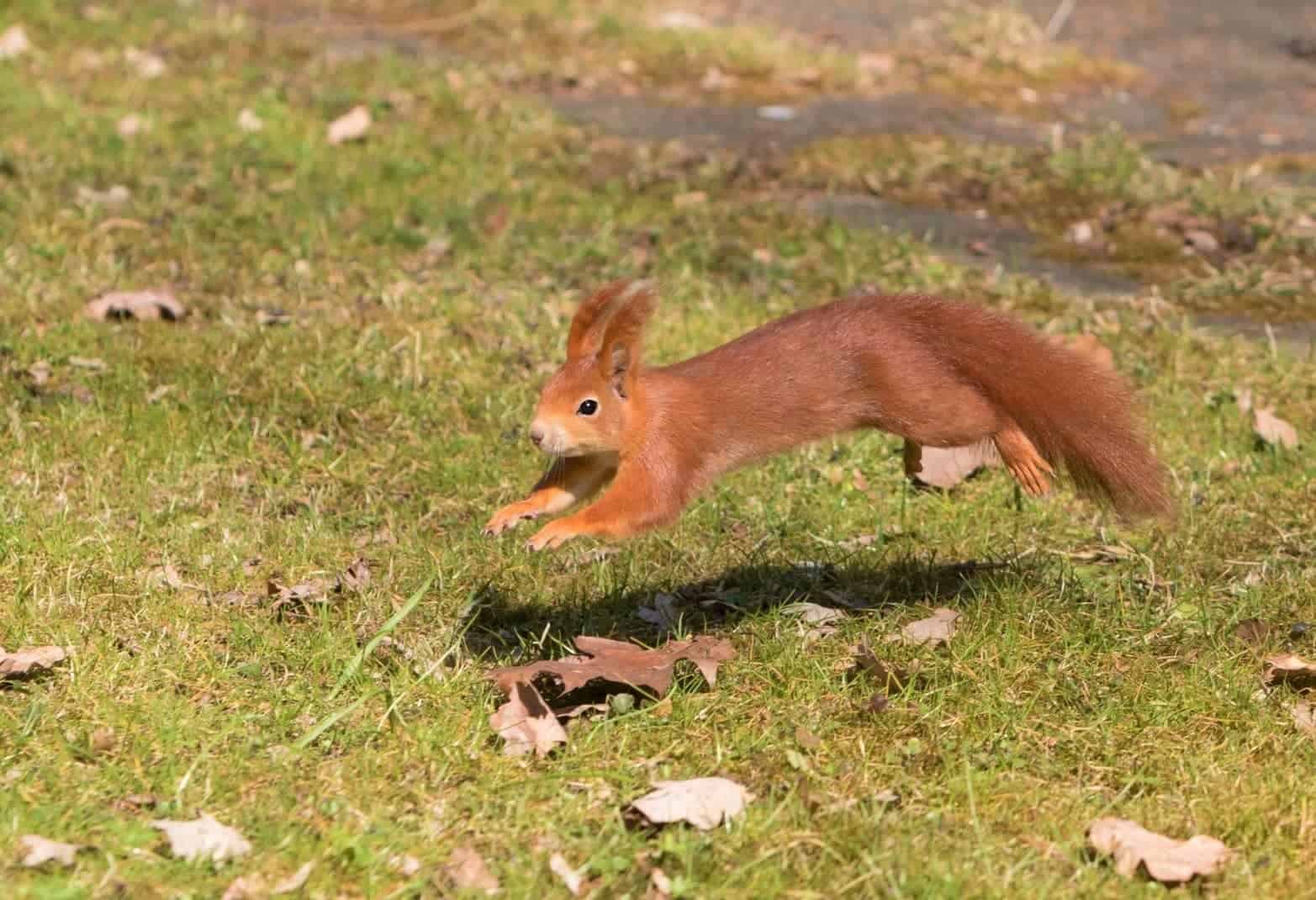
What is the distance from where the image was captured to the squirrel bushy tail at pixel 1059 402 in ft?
11.7

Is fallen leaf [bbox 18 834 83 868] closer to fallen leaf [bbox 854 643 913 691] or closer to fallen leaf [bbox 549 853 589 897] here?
fallen leaf [bbox 549 853 589 897]

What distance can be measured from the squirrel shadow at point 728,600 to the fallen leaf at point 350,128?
12.4 feet

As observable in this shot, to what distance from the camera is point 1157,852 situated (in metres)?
2.88

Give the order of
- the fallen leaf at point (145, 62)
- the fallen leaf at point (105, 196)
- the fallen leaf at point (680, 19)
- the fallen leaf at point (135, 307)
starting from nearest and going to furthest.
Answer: the fallen leaf at point (135, 307)
the fallen leaf at point (105, 196)
the fallen leaf at point (145, 62)
the fallen leaf at point (680, 19)

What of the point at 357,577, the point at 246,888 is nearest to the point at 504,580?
the point at 357,577

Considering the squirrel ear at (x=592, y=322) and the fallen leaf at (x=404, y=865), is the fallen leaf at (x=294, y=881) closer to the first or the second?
the fallen leaf at (x=404, y=865)

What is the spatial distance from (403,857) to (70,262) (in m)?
3.45

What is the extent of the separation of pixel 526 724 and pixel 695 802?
40 centimetres

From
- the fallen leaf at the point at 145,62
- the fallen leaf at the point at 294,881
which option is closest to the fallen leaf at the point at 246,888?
the fallen leaf at the point at 294,881

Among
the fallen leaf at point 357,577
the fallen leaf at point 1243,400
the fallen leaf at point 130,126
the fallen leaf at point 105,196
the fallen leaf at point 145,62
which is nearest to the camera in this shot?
the fallen leaf at point 357,577

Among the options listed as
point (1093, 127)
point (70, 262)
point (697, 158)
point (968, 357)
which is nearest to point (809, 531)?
point (968, 357)

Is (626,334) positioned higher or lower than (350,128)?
higher

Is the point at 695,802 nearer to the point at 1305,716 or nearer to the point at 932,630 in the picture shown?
the point at 932,630

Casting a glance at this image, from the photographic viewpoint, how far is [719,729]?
330 cm
